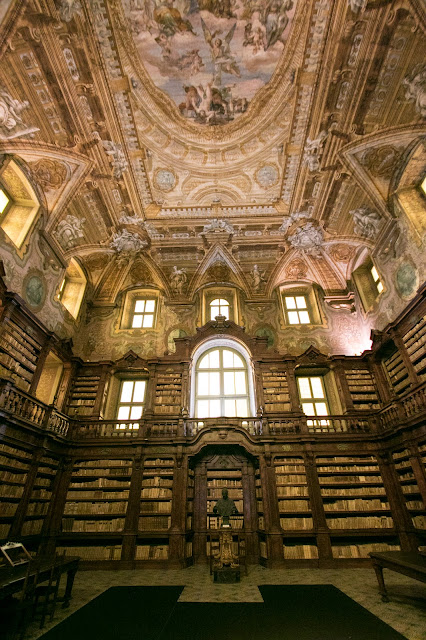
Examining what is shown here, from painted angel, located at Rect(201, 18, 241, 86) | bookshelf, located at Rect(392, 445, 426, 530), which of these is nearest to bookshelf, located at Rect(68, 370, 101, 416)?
bookshelf, located at Rect(392, 445, 426, 530)

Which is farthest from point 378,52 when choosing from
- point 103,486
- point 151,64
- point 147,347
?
point 103,486

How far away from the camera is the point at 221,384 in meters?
11.3

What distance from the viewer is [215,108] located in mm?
10953

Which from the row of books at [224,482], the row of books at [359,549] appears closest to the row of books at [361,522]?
the row of books at [359,549]

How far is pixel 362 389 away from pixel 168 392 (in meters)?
6.72

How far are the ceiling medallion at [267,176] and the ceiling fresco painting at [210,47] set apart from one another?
6.77 feet

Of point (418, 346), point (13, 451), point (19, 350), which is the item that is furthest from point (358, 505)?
point (19, 350)

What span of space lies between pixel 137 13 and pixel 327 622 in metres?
14.1

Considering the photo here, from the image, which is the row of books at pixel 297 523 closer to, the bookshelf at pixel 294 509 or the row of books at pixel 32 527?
the bookshelf at pixel 294 509

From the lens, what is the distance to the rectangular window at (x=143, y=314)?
43.1ft

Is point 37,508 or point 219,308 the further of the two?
→ point 219,308

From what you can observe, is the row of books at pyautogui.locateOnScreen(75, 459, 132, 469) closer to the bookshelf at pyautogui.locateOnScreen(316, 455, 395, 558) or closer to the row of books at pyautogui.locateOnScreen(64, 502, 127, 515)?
the row of books at pyautogui.locateOnScreen(64, 502, 127, 515)

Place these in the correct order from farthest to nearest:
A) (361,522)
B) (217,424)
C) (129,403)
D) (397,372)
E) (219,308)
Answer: (219,308)
(129,403)
(397,372)
(217,424)
(361,522)

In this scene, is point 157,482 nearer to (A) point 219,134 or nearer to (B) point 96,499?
(B) point 96,499
